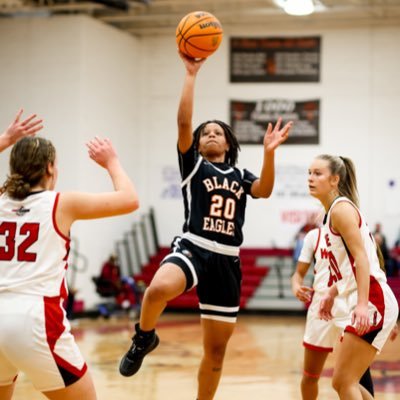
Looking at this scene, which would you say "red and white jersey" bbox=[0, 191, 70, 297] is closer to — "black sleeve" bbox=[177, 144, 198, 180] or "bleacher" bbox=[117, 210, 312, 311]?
"black sleeve" bbox=[177, 144, 198, 180]

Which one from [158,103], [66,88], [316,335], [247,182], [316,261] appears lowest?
[316,335]

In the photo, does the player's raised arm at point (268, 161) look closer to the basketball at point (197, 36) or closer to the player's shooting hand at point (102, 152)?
the basketball at point (197, 36)

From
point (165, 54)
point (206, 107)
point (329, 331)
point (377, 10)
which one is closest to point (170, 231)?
point (206, 107)

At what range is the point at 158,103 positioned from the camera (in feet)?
62.2

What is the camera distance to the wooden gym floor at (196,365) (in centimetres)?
781

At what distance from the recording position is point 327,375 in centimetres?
885

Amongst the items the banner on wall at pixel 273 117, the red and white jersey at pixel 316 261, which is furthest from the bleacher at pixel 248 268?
the red and white jersey at pixel 316 261

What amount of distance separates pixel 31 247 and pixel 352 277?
7.47 feet

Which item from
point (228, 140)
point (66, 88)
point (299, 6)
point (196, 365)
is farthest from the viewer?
point (66, 88)

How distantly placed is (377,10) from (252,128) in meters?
3.69

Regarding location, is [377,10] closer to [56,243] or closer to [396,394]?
[396,394]

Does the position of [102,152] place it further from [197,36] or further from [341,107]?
[341,107]

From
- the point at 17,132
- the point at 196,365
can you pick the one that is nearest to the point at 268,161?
the point at 17,132

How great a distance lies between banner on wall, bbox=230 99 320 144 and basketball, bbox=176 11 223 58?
1258 cm
